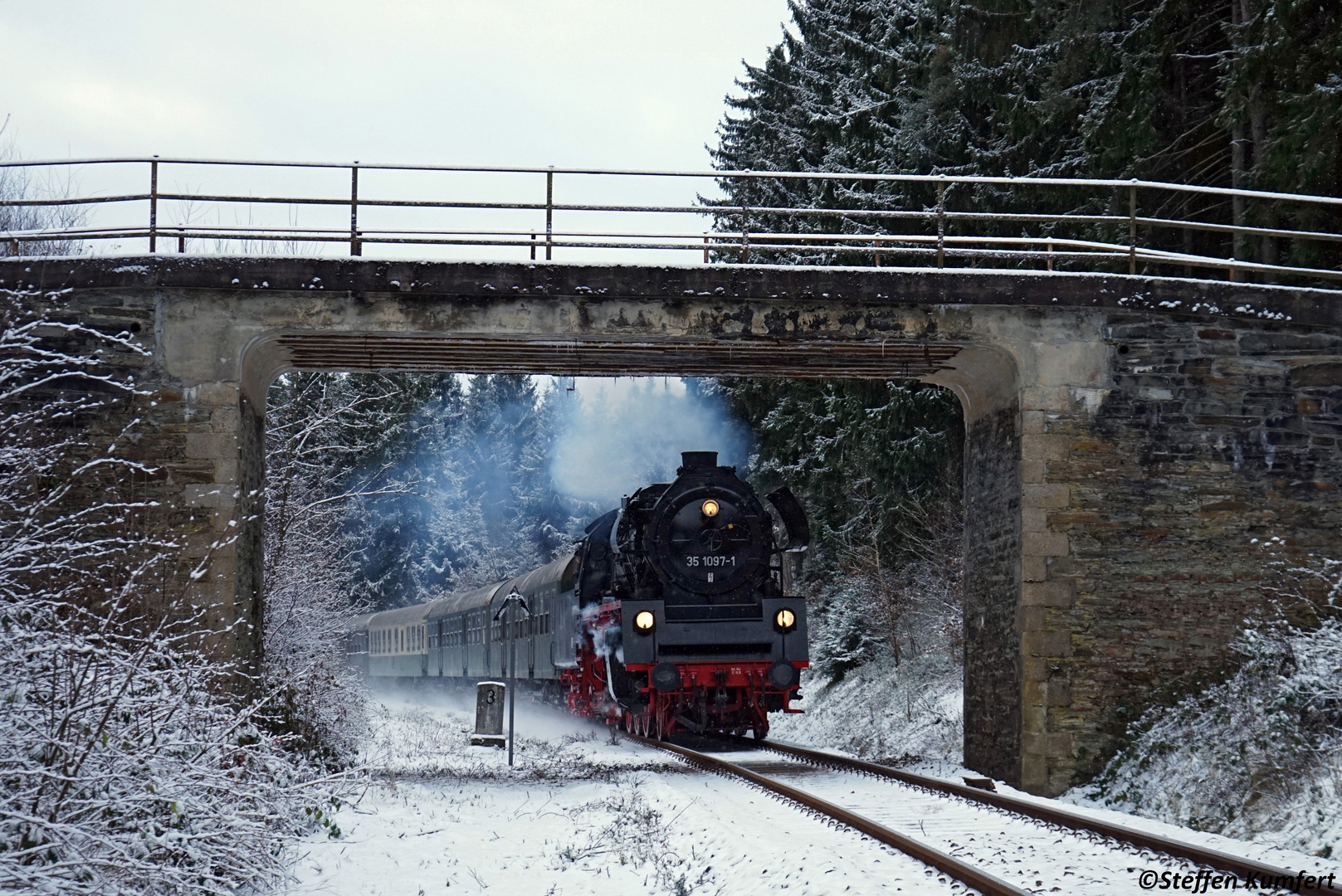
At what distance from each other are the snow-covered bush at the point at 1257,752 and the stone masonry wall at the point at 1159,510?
1.13ft

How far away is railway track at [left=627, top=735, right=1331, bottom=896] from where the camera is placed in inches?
285

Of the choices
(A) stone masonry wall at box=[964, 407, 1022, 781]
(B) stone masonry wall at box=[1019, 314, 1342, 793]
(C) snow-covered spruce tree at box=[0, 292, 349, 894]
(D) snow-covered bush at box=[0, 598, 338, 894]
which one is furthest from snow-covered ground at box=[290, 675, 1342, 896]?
(B) stone masonry wall at box=[1019, 314, 1342, 793]

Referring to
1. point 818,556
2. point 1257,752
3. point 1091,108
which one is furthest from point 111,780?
point 818,556

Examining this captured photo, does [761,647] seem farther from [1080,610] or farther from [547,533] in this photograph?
[547,533]

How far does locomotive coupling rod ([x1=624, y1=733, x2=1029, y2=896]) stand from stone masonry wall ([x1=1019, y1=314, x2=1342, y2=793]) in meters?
2.49

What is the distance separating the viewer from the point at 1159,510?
40.3ft

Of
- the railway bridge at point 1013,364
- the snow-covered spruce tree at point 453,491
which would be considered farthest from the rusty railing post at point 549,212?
the snow-covered spruce tree at point 453,491

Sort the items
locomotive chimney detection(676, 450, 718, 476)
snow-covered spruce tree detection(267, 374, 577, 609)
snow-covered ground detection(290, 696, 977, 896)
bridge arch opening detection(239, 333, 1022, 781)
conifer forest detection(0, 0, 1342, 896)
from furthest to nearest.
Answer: snow-covered spruce tree detection(267, 374, 577, 609)
locomotive chimney detection(676, 450, 718, 476)
bridge arch opening detection(239, 333, 1022, 781)
snow-covered ground detection(290, 696, 977, 896)
conifer forest detection(0, 0, 1342, 896)

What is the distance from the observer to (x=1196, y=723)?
11.3 m

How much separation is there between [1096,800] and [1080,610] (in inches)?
68.3

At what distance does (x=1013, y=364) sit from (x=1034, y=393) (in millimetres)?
531

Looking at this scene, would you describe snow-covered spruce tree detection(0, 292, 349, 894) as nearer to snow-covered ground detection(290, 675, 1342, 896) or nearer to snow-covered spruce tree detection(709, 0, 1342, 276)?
snow-covered ground detection(290, 675, 1342, 896)

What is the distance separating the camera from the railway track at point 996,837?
285 inches

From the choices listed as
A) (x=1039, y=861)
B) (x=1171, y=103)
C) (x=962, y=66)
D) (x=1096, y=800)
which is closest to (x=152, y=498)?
(x=1039, y=861)
